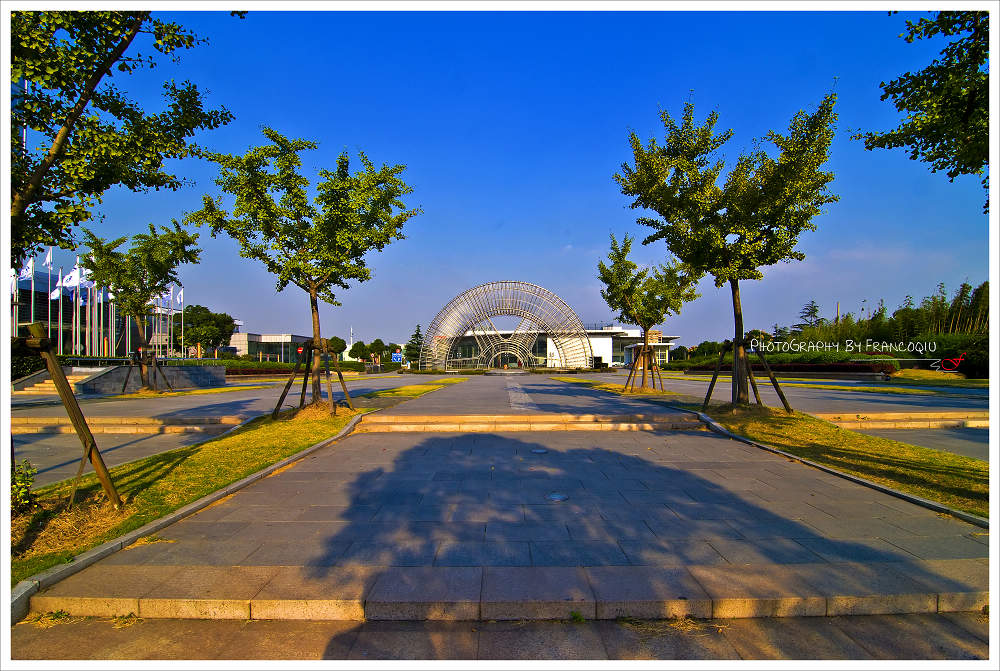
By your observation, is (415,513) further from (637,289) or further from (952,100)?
(637,289)

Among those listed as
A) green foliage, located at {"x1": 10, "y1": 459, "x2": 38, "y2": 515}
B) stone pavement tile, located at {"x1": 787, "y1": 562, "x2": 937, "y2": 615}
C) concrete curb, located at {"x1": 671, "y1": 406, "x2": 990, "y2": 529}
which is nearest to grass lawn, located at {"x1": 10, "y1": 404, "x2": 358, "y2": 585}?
green foliage, located at {"x1": 10, "y1": 459, "x2": 38, "y2": 515}

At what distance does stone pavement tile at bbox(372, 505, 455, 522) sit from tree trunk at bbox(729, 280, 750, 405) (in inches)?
330

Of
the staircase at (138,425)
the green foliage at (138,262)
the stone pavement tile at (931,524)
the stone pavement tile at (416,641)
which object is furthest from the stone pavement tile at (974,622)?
the green foliage at (138,262)

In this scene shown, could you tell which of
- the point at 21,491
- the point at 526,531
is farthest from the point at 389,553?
the point at 21,491

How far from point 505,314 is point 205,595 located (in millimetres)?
48441

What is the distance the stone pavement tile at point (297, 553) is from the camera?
3912 mm

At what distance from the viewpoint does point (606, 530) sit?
4605mm

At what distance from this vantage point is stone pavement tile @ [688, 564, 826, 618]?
3234 millimetres

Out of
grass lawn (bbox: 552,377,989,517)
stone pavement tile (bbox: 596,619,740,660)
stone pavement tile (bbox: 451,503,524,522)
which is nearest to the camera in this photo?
stone pavement tile (bbox: 596,619,740,660)

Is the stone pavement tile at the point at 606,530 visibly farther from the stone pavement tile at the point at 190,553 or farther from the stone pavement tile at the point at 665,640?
the stone pavement tile at the point at 190,553

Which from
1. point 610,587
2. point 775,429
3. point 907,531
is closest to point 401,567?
point 610,587

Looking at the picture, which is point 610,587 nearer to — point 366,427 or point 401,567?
point 401,567

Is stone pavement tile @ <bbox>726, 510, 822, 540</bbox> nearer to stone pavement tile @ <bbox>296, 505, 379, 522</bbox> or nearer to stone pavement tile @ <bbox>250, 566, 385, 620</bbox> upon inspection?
stone pavement tile @ <bbox>250, 566, 385, 620</bbox>

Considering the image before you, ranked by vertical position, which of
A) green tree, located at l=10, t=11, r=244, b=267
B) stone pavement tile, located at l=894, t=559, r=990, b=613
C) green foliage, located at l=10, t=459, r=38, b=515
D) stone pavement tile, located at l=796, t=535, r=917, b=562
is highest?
green tree, located at l=10, t=11, r=244, b=267
